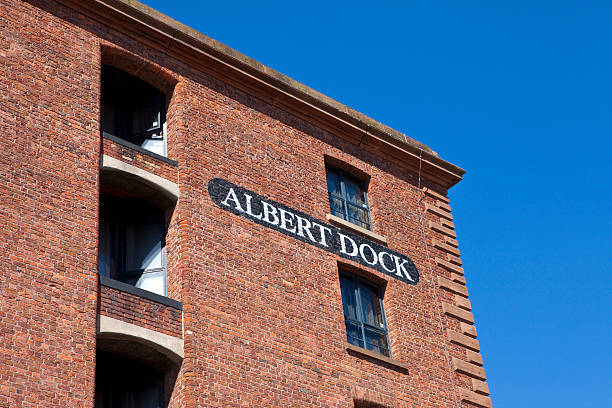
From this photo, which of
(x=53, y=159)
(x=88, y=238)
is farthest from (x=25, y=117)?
(x=88, y=238)

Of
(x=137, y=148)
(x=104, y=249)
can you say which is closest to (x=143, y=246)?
(x=104, y=249)

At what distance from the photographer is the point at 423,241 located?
79.5 ft

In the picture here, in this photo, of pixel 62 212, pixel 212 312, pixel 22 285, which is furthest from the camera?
pixel 212 312

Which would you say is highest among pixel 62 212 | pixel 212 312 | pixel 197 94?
pixel 197 94

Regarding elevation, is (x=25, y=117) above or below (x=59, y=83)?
below

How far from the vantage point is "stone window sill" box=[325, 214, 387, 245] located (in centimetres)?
2202

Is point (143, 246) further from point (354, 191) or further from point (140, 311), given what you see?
point (354, 191)

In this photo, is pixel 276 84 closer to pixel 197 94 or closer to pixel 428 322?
pixel 197 94

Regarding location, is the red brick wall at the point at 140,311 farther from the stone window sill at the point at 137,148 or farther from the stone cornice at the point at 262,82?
the stone cornice at the point at 262,82

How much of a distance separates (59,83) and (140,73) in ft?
7.91

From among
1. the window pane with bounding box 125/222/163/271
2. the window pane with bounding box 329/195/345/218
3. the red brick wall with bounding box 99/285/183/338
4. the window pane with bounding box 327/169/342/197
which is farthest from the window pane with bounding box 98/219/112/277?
the window pane with bounding box 327/169/342/197

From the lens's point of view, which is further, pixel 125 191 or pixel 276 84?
pixel 276 84

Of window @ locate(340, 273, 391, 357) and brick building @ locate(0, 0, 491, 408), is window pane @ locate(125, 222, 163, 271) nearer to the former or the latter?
brick building @ locate(0, 0, 491, 408)

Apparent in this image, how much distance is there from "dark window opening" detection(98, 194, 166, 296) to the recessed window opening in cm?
151
